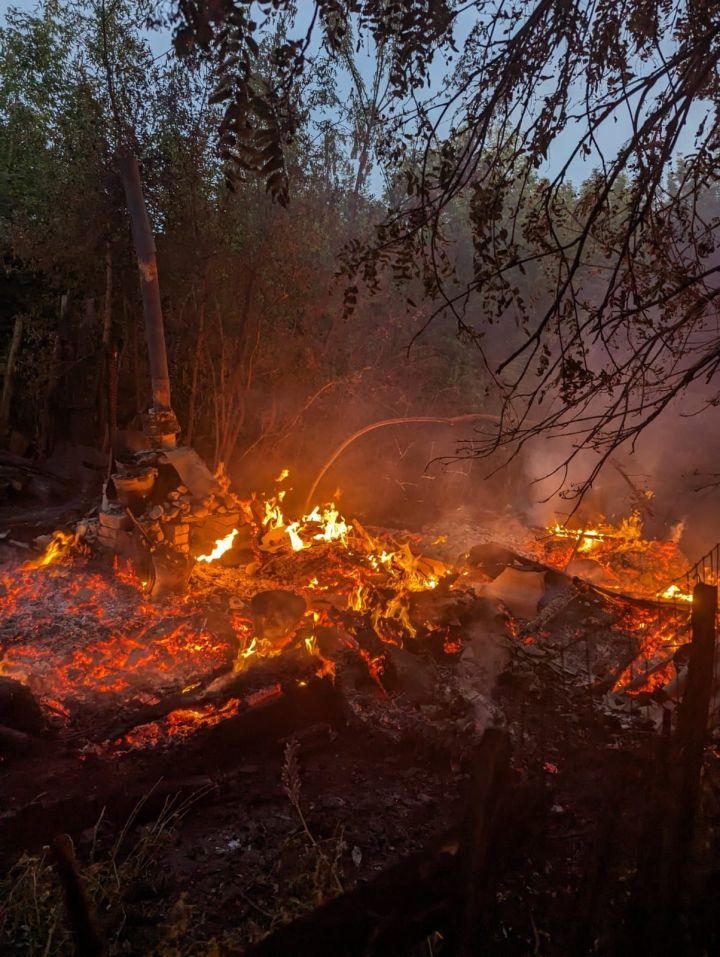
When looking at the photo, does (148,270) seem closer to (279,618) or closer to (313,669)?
(279,618)

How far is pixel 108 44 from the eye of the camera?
1148 centimetres

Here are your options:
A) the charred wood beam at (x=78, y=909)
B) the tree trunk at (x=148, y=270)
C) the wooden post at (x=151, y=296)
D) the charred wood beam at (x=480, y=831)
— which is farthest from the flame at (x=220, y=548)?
the charred wood beam at (x=480, y=831)

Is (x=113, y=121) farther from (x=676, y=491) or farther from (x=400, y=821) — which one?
(x=676, y=491)

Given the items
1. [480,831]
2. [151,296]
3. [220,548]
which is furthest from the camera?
[151,296]

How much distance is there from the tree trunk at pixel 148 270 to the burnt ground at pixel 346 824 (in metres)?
8.19

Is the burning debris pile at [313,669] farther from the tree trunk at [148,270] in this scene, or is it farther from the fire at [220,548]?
the tree trunk at [148,270]

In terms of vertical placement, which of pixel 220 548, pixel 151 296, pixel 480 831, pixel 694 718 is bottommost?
pixel 220 548

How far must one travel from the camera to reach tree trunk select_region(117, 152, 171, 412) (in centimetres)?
1172

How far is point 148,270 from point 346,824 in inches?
437

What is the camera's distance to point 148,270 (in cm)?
1191

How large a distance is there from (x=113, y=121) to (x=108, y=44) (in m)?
1.34

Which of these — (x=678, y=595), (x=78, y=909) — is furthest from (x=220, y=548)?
(x=678, y=595)

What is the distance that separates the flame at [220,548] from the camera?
9.73 metres

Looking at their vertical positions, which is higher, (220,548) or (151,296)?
(151,296)
